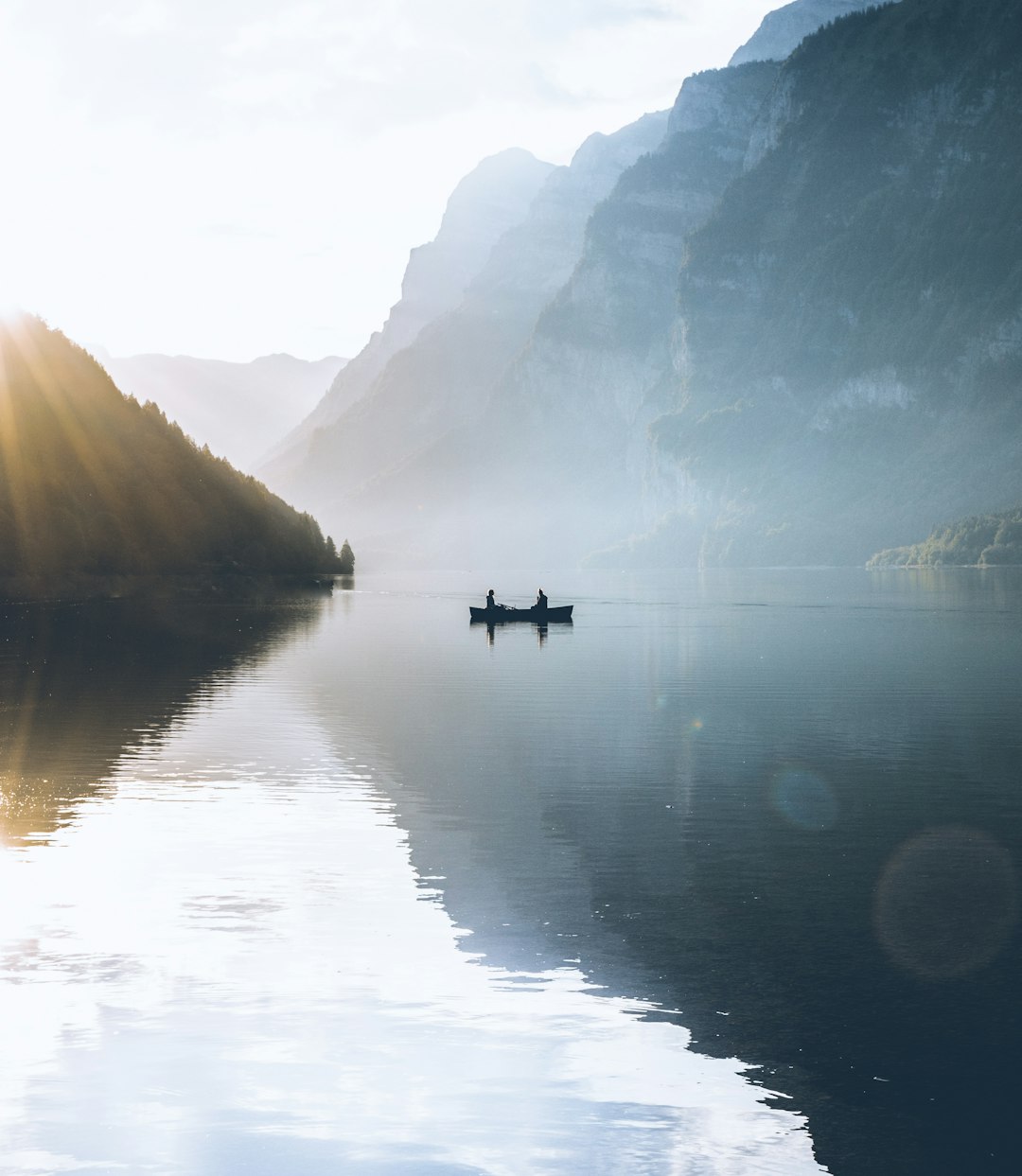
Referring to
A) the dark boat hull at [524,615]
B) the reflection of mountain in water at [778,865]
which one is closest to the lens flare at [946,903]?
the reflection of mountain in water at [778,865]

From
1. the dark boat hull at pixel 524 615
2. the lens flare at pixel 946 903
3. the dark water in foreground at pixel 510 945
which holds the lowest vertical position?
the dark water in foreground at pixel 510 945

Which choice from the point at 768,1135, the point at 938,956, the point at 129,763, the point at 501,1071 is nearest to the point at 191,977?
the point at 501,1071

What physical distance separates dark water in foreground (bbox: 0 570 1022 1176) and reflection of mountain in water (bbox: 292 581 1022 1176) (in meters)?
0.11

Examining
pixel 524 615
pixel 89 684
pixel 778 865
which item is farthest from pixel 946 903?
pixel 524 615

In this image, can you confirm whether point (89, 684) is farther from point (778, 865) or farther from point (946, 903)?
point (946, 903)

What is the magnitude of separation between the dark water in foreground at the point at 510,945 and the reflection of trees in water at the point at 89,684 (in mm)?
433

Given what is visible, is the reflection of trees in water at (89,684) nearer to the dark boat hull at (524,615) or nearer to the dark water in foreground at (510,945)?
the dark water in foreground at (510,945)

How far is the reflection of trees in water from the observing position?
45344mm

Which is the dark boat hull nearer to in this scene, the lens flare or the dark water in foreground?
the dark water in foreground

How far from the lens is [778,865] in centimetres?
3338

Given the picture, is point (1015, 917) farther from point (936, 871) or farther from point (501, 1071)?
point (501, 1071)

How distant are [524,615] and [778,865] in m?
121

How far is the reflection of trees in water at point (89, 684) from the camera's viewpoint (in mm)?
45344

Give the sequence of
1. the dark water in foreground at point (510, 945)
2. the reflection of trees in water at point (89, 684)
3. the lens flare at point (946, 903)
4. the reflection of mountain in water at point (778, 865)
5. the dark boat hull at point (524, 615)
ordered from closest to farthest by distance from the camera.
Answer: the dark water in foreground at point (510, 945), the reflection of mountain in water at point (778, 865), the lens flare at point (946, 903), the reflection of trees in water at point (89, 684), the dark boat hull at point (524, 615)
